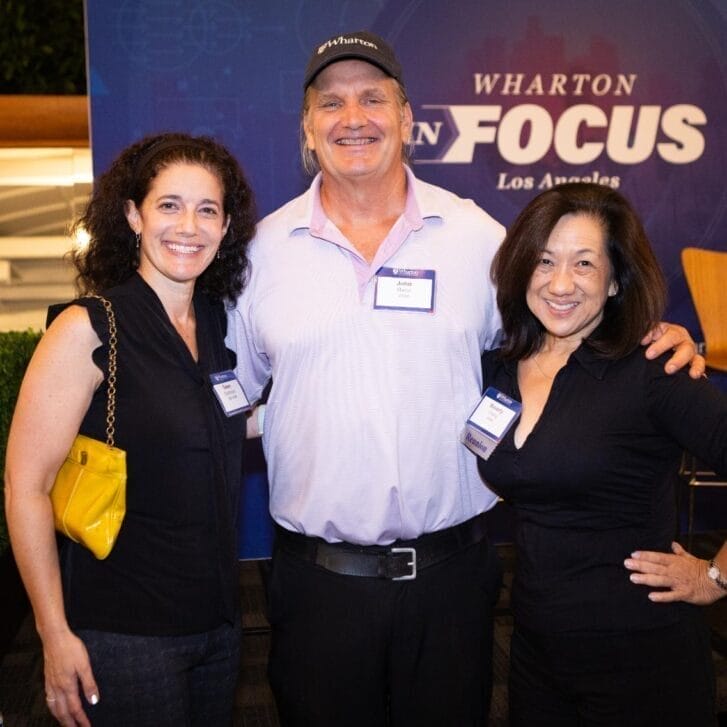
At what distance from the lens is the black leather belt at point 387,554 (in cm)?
200

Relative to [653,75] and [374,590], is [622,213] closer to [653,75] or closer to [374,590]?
[374,590]

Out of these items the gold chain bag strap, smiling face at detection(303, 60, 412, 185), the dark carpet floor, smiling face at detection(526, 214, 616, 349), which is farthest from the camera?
the dark carpet floor

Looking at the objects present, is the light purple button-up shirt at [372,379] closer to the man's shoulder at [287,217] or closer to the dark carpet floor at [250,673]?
the man's shoulder at [287,217]

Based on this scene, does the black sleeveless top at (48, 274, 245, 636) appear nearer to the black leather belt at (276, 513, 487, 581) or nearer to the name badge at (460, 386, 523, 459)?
the black leather belt at (276, 513, 487, 581)

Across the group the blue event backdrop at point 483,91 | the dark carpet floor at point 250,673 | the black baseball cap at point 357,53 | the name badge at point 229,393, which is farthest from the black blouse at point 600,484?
the blue event backdrop at point 483,91

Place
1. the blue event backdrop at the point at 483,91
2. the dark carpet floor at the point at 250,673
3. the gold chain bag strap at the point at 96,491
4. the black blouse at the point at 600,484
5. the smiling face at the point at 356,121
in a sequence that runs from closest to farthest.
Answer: the gold chain bag strap at the point at 96,491 < the black blouse at the point at 600,484 < the smiling face at the point at 356,121 < the dark carpet floor at the point at 250,673 < the blue event backdrop at the point at 483,91

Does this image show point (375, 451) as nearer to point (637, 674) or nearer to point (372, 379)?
point (372, 379)

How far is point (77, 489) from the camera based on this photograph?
171 centimetres

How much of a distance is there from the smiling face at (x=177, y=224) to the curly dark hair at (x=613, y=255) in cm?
70

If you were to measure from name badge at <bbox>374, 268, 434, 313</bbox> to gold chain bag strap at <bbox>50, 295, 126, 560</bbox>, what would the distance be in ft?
2.02

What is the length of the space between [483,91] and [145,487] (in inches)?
129

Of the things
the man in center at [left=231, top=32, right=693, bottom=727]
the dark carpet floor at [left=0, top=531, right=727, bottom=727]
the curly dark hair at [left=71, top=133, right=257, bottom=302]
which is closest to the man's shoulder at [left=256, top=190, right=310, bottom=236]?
the man in center at [left=231, top=32, right=693, bottom=727]

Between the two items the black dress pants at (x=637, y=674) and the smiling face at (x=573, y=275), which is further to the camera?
the smiling face at (x=573, y=275)

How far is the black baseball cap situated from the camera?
2.18 meters
